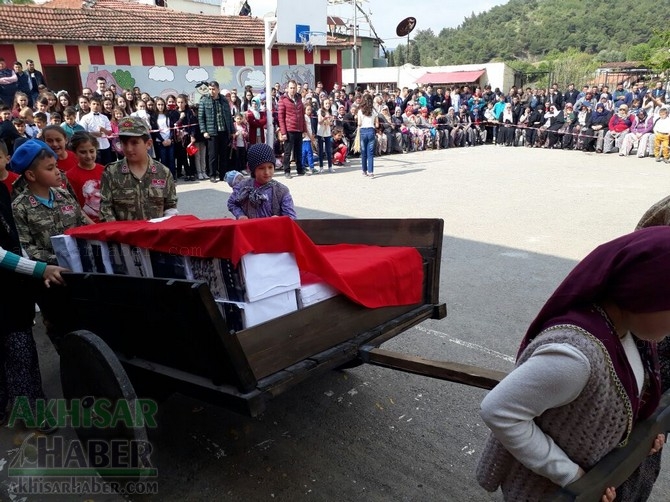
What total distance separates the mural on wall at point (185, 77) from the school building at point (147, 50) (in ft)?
0.11

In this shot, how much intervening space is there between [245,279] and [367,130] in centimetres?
1054

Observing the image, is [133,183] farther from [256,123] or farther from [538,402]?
[256,123]

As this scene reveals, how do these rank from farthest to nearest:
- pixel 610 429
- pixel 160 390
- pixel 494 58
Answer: pixel 494 58, pixel 160 390, pixel 610 429

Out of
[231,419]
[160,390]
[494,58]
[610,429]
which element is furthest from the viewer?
[494,58]

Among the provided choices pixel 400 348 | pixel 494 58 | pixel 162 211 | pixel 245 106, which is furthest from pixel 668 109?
pixel 494 58

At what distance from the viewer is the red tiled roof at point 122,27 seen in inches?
696

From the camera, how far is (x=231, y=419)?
10.9ft

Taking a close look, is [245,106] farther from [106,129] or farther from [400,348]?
[400,348]

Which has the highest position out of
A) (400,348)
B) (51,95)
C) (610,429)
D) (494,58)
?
(494,58)

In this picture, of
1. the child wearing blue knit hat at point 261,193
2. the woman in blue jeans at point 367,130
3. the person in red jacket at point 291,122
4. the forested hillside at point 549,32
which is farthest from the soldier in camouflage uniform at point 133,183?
the forested hillside at point 549,32

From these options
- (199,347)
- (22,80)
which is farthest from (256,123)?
(199,347)

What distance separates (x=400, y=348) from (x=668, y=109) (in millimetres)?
15084

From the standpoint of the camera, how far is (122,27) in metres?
19.8

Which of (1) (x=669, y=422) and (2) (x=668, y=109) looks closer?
(1) (x=669, y=422)
